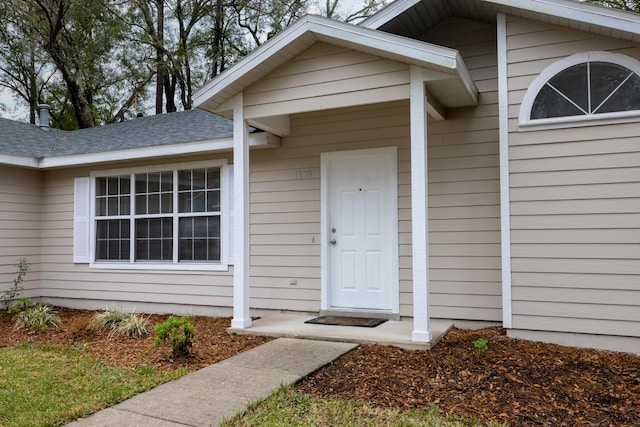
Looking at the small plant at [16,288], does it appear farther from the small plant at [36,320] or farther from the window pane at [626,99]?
the window pane at [626,99]

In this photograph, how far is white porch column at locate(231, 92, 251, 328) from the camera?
538 cm

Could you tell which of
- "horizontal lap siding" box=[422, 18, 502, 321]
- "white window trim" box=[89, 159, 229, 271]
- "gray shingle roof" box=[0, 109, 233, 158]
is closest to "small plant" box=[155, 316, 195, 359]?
"white window trim" box=[89, 159, 229, 271]

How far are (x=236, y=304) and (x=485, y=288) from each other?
2.81 meters

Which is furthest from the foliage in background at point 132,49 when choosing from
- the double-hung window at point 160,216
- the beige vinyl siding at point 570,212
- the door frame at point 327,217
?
the beige vinyl siding at point 570,212

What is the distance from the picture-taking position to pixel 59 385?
150 inches

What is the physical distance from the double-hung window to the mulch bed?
337cm

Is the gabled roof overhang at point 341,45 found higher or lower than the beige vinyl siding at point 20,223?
higher

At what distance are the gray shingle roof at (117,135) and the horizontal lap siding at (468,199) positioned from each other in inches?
117

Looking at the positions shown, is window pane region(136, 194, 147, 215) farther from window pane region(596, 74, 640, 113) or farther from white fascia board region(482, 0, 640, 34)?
window pane region(596, 74, 640, 113)

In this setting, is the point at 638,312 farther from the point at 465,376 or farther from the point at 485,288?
the point at 465,376

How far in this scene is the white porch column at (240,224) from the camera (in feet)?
17.7

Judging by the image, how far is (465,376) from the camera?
3.78m

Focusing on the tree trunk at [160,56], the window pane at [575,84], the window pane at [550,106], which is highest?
the tree trunk at [160,56]

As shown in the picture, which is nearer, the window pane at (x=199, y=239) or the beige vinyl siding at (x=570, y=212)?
the beige vinyl siding at (x=570, y=212)
